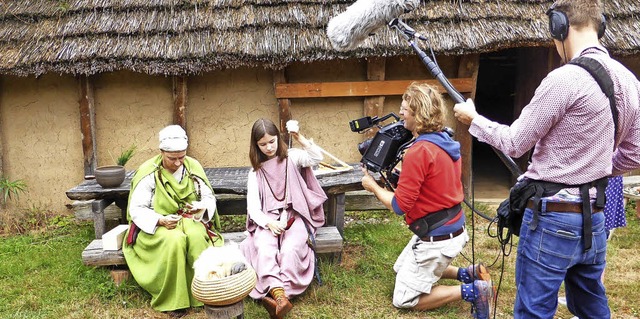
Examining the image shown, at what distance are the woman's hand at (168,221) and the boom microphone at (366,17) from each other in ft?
5.78

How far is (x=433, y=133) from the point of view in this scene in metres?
3.09

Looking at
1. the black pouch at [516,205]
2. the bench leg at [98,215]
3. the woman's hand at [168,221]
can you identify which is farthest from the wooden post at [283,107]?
the black pouch at [516,205]

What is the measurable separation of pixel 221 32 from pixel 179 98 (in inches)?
37.3

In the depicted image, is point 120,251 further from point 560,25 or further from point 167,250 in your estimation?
point 560,25

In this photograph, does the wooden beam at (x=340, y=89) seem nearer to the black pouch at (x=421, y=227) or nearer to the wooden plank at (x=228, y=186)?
the wooden plank at (x=228, y=186)

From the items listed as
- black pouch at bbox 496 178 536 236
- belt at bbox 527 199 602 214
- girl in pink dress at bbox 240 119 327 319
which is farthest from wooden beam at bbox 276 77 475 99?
belt at bbox 527 199 602 214

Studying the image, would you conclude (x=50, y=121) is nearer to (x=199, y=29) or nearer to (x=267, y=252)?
(x=199, y=29)

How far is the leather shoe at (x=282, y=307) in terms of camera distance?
3.25m

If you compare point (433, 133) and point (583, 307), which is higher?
point (433, 133)

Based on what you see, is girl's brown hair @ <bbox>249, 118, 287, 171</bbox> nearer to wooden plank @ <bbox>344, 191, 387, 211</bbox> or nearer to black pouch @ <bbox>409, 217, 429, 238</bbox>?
black pouch @ <bbox>409, 217, 429, 238</bbox>

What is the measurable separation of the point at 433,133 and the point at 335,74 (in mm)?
3155

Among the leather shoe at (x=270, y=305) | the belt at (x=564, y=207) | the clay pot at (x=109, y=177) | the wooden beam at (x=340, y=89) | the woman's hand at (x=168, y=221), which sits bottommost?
the leather shoe at (x=270, y=305)

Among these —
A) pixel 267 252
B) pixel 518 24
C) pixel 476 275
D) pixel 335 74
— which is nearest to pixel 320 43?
pixel 335 74

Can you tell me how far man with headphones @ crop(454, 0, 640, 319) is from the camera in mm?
2059
